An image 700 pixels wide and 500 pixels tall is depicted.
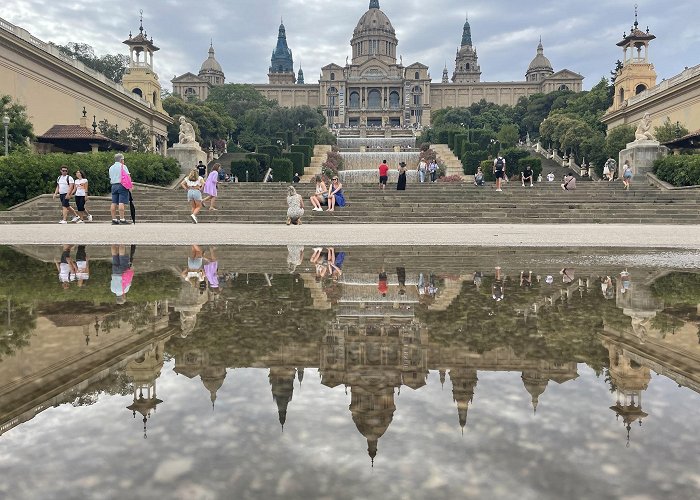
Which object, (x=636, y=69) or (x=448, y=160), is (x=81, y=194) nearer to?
(x=448, y=160)

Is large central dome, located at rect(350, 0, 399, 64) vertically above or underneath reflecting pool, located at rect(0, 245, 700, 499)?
above

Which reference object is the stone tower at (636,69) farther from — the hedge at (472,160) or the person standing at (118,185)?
the person standing at (118,185)

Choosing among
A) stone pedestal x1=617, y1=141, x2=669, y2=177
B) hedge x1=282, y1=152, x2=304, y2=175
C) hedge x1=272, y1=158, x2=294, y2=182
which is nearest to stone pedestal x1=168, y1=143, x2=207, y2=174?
hedge x1=272, y1=158, x2=294, y2=182

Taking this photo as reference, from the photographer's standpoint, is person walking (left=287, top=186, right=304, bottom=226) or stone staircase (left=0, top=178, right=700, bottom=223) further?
stone staircase (left=0, top=178, right=700, bottom=223)

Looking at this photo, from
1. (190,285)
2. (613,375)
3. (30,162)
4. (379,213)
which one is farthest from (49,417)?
(30,162)

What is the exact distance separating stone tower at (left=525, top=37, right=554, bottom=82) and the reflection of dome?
28.8m

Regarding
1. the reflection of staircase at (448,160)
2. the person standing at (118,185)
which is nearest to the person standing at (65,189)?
the person standing at (118,185)

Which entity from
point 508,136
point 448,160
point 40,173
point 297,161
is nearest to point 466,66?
point 508,136

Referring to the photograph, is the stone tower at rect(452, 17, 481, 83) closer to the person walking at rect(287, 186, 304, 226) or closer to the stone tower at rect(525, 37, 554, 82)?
the stone tower at rect(525, 37, 554, 82)

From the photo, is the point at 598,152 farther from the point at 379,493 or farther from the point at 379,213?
the point at 379,493

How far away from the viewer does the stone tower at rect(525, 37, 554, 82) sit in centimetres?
12060

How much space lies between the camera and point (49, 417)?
7.16 feet

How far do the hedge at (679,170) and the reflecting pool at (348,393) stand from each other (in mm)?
20943

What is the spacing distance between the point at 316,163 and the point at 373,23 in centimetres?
8445
